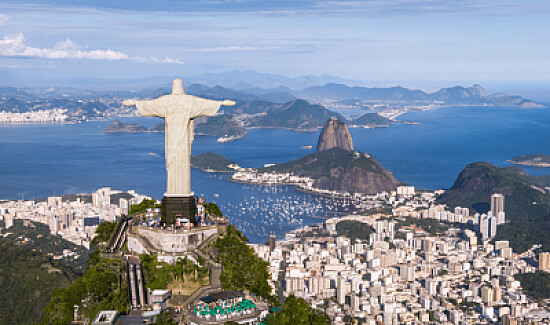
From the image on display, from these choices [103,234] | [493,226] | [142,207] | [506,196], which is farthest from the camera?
[506,196]

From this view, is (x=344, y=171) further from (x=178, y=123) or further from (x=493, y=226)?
(x=178, y=123)

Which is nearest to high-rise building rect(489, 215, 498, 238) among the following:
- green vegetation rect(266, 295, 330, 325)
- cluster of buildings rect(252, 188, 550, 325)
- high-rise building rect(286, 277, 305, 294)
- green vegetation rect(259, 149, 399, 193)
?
cluster of buildings rect(252, 188, 550, 325)

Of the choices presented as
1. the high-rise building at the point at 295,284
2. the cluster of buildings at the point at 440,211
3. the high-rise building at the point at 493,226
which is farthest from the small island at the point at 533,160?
the high-rise building at the point at 295,284

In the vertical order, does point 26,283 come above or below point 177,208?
below

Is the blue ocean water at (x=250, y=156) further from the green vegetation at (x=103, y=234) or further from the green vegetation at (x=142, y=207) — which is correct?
the green vegetation at (x=103, y=234)

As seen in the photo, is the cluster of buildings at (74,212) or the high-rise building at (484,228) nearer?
the cluster of buildings at (74,212)

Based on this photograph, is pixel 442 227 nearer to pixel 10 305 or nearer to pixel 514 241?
pixel 514 241

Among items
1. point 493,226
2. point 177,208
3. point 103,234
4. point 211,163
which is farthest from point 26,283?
point 211,163
